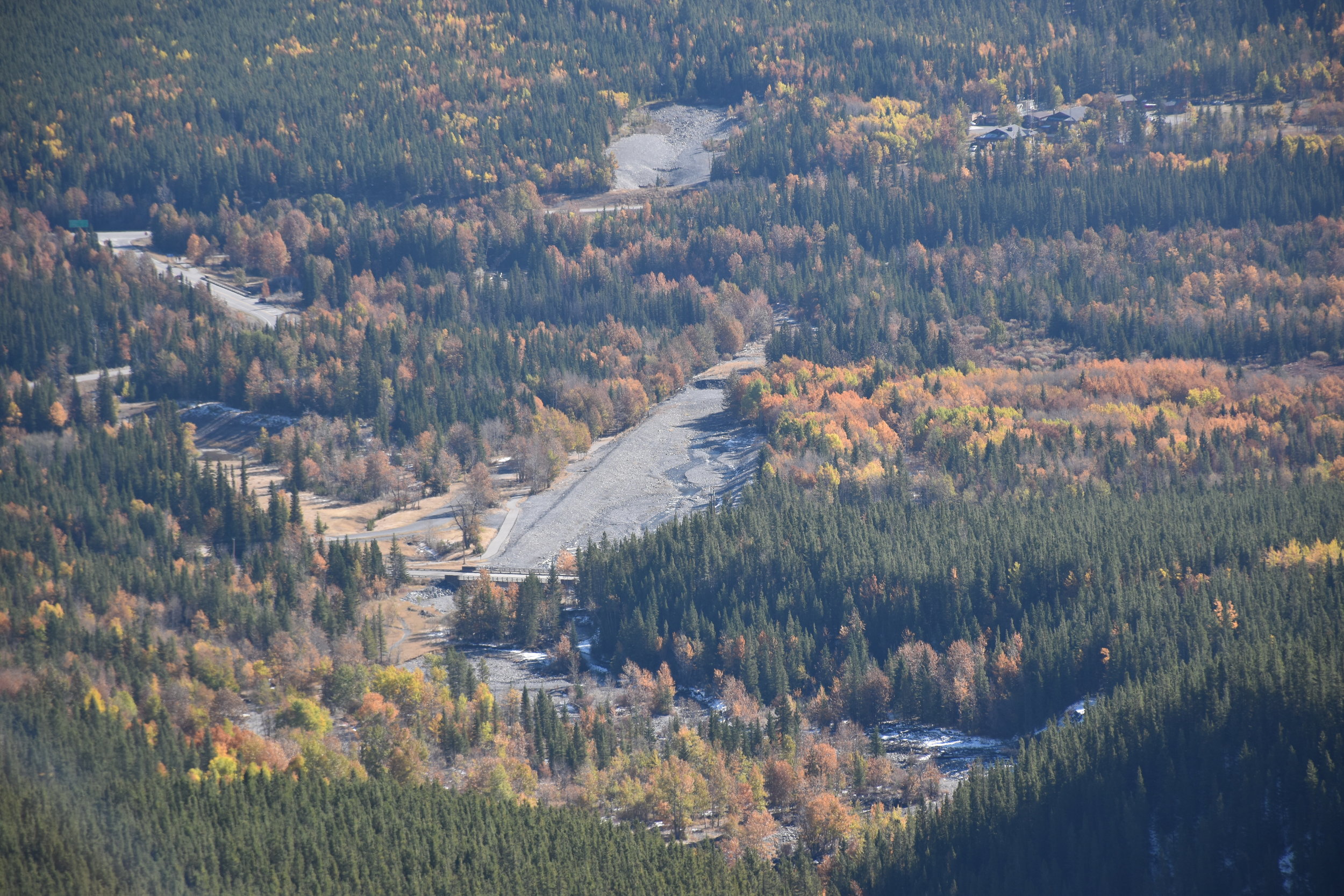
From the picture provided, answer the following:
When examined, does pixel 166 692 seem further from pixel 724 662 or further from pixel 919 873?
pixel 919 873

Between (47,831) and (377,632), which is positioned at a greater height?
(47,831)

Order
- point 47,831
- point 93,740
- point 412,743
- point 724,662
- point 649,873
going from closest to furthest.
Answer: point 47,831 < point 649,873 < point 93,740 < point 412,743 < point 724,662

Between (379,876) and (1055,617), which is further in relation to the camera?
(1055,617)

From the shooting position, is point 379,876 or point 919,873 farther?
point 919,873

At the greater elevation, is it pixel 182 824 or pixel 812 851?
pixel 182 824

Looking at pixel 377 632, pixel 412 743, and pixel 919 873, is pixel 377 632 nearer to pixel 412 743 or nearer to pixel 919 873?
Answer: pixel 412 743

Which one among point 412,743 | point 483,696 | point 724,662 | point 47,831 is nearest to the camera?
point 47,831

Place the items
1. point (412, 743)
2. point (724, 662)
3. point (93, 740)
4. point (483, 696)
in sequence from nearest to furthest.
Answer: point (93, 740)
point (412, 743)
point (483, 696)
point (724, 662)

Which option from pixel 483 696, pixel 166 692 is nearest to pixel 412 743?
pixel 483 696

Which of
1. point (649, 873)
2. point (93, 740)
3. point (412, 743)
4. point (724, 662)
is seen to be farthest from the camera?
point (724, 662)

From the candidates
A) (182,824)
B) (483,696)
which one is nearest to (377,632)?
(483,696)
